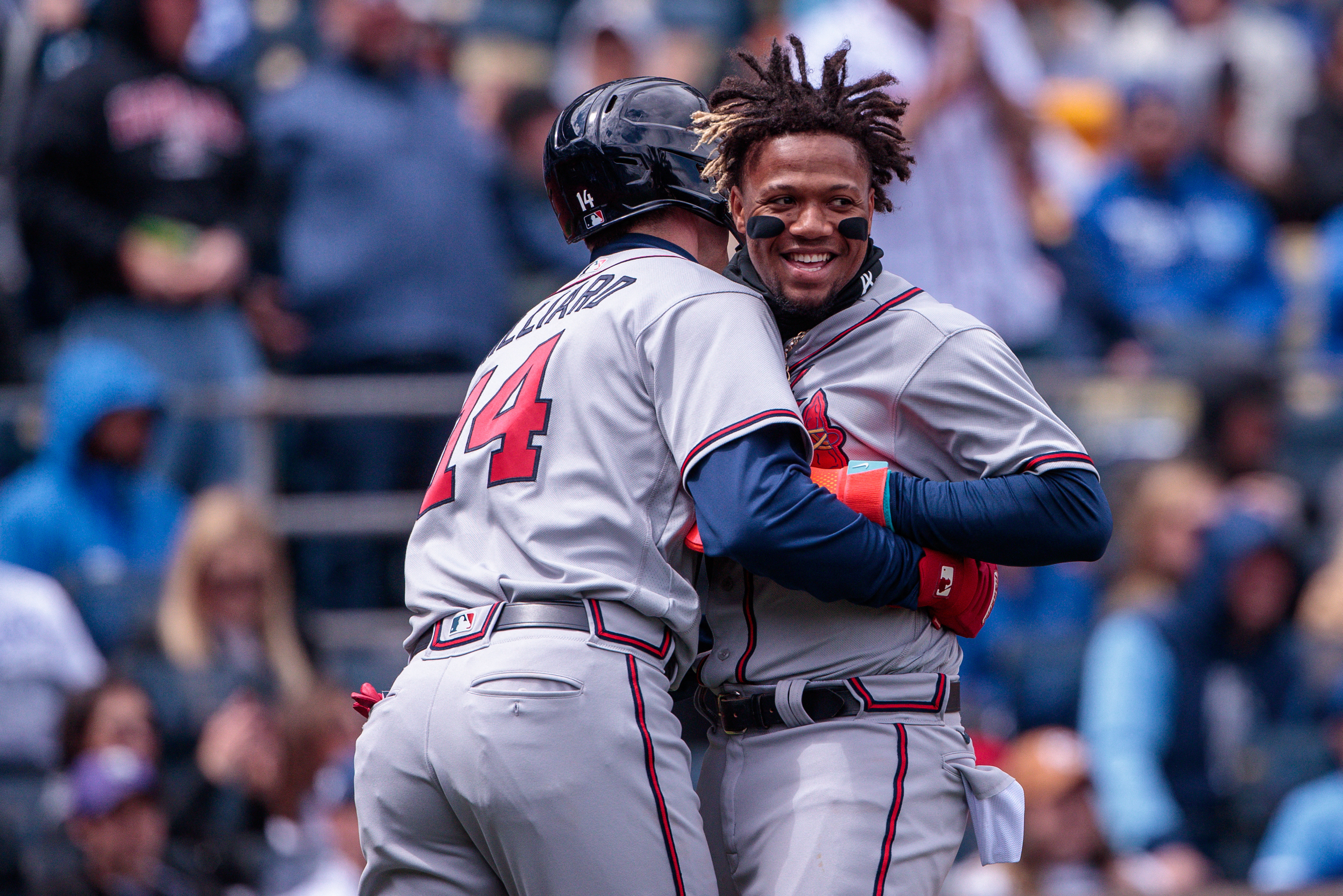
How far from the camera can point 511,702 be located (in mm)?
2547

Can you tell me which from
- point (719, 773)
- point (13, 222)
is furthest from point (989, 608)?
point (13, 222)

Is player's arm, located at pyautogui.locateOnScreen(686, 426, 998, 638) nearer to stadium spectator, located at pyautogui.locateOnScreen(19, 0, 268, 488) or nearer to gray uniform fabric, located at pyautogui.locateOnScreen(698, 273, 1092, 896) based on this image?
gray uniform fabric, located at pyautogui.locateOnScreen(698, 273, 1092, 896)

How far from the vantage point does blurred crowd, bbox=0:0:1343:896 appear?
5598mm

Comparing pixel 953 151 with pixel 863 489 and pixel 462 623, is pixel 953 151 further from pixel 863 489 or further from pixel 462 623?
pixel 462 623

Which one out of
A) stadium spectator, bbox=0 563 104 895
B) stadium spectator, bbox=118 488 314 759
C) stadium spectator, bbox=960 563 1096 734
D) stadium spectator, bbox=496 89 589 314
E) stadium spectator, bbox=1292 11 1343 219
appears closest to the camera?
stadium spectator, bbox=0 563 104 895

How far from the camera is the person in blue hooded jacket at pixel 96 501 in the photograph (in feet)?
19.3

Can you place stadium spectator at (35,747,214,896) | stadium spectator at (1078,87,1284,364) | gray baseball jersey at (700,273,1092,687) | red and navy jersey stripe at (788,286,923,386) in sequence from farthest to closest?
1. stadium spectator at (1078,87,1284,364)
2. stadium spectator at (35,747,214,896)
3. red and navy jersey stripe at (788,286,923,386)
4. gray baseball jersey at (700,273,1092,687)

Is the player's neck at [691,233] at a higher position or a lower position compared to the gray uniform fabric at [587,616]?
higher

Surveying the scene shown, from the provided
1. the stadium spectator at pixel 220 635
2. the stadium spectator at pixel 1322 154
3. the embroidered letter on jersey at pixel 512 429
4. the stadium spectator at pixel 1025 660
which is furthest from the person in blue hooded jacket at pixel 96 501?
the stadium spectator at pixel 1322 154

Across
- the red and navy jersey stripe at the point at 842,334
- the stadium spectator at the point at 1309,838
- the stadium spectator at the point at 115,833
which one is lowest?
the stadium spectator at the point at 1309,838

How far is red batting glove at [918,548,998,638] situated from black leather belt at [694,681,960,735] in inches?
4.7

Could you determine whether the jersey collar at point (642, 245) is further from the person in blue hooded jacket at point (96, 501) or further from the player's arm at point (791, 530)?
the person in blue hooded jacket at point (96, 501)

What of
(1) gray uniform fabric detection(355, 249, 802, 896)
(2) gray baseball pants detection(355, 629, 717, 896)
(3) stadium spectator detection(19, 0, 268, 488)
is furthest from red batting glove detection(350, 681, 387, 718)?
(3) stadium spectator detection(19, 0, 268, 488)

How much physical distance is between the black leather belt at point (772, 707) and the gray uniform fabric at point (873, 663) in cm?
1
